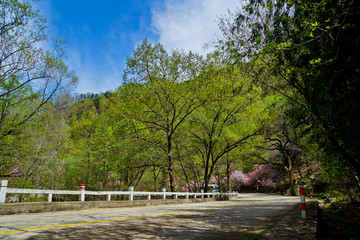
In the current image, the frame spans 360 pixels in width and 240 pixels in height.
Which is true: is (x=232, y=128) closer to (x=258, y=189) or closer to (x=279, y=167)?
(x=279, y=167)

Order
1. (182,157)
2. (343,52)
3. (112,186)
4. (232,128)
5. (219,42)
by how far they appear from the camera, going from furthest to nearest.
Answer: (112,186) < (182,157) < (232,128) < (219,42) < (343,52)

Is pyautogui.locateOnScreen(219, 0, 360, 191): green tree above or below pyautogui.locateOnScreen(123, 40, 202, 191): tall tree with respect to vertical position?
below

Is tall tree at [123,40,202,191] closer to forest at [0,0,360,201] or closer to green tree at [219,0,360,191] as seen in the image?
forest at [0,0,360,201]

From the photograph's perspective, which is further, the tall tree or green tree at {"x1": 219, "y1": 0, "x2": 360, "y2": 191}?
the tall tree

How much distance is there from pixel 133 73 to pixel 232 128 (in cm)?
Result: 1064

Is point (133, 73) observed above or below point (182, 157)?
above

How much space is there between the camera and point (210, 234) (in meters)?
4.59

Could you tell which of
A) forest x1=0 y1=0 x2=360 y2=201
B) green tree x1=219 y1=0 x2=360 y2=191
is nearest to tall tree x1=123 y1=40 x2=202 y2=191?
forest x1=0 y1=0 x2=360 y2=201

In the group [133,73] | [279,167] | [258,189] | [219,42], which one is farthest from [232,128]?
[258,189]

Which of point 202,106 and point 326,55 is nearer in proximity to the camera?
point 326,55

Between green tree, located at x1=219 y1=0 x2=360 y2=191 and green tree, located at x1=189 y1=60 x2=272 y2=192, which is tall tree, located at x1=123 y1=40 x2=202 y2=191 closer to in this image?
green tree, located at x1=189 y1=60 x2=272 y2=192

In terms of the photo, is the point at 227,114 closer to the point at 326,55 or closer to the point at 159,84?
the point at 159,84

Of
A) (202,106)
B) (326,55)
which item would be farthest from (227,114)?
(326,55)

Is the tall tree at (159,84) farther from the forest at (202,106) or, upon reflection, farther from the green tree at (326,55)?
the green tree at (326,55)
